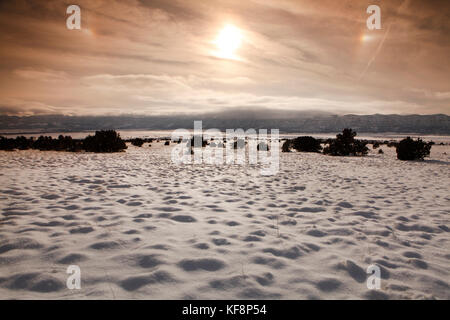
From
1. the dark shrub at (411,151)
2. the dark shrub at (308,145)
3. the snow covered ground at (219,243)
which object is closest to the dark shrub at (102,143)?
the snow covered ground at (219,243)

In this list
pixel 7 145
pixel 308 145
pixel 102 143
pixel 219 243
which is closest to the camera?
pixel 219 243

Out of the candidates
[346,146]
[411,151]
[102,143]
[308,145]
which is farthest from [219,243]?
[308,145]

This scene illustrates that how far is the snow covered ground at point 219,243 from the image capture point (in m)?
2.12

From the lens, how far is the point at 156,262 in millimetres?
2520

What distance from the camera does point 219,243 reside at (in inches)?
119

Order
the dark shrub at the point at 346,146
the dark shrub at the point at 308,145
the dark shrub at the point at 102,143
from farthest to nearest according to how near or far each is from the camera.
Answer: the dark shrub at the point at 308,145, the dark shrub at the point at 346,146, the dark shrub at the point at 102,143

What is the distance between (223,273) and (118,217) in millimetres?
2350

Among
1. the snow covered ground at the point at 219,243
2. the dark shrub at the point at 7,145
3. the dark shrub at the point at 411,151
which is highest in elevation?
the dark shrub at the point at 7,145

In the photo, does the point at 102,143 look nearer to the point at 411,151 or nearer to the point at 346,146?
the point at 346,146

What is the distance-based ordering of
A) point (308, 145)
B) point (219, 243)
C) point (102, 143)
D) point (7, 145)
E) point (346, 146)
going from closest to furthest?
point (219, 243)
point (7, 145)
point (102, 143)
point (346, 146)
point (308, 145)

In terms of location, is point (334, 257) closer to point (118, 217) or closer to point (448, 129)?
point (118, 217)

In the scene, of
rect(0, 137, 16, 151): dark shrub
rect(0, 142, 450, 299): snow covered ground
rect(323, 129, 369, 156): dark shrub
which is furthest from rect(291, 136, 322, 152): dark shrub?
rect(0, 137, 16, 151): dark shrub

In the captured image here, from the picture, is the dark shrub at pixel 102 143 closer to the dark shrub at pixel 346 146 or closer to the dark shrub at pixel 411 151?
the dark shrub at pixel 346 146
